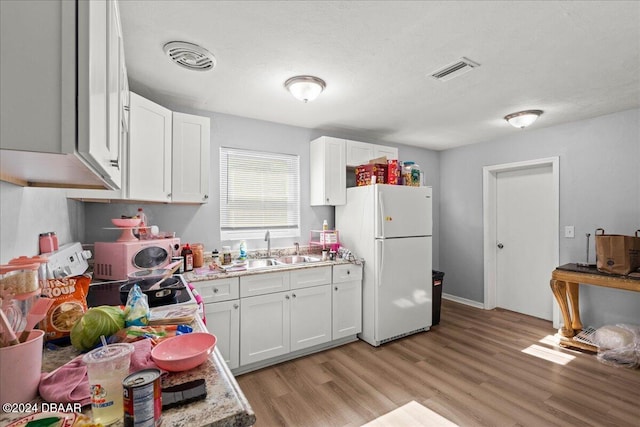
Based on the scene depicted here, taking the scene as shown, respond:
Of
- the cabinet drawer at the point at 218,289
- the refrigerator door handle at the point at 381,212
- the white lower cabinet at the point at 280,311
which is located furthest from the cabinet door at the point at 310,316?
the refrigerator door handle at the point at 381,212

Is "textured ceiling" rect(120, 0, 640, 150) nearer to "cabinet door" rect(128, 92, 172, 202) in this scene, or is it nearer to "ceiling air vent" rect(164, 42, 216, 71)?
"ceiling air vent" rect(164, 42, 216, 71)

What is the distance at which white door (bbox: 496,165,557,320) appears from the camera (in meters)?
3.74

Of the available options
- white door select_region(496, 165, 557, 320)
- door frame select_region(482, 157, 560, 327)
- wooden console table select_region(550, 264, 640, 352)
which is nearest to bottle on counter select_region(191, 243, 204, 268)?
wooden console table select_region(550, 264, 640, 352)

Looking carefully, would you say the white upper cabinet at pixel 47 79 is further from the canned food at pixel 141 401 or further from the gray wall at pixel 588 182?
the gray wall at pixel 588 182

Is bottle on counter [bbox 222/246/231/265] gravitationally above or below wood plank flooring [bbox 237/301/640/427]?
above

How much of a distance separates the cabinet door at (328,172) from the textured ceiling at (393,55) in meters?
0.38

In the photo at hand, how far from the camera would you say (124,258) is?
205cm

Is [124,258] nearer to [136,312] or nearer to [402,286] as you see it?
[136,312]

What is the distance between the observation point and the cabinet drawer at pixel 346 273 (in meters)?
3.06

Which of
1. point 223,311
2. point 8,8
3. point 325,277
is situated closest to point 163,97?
point 223,311

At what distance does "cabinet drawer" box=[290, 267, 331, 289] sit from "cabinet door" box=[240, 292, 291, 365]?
0.49 ft

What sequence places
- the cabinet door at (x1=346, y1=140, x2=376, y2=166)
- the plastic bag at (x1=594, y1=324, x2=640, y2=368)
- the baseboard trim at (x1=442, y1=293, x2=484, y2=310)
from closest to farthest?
the plastic bag at (x1=594, y1=324, x2=640, y2=368)
the cabinet door at (x1=346, y1=140, x2=376, y2=166)
the baseboard trim at (x1=442, y1=293, x2=484, y2=310)

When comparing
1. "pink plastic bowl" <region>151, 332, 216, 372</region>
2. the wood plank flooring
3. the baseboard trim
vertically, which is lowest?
the wood plank flooring

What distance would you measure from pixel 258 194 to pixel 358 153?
1290 mm
